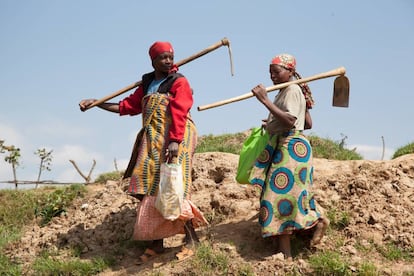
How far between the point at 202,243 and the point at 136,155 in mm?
1066

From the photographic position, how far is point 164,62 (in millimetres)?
5355

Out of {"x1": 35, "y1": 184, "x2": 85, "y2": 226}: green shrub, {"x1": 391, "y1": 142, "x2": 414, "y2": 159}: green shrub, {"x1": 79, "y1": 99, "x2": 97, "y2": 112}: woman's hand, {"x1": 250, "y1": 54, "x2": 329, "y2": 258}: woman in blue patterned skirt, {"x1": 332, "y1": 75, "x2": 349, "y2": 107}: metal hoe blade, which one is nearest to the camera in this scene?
{"x1": 250, "y1": 54, "x2": 329, "y2": 258}: woman in blue patterned skirt

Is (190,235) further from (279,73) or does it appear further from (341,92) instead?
(341,92)

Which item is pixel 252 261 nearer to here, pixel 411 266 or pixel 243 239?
pixel 243 239

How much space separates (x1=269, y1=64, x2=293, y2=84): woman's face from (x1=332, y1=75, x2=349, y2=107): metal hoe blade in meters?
0.54

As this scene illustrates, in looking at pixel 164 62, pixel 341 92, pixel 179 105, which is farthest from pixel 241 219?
pixel 164 62

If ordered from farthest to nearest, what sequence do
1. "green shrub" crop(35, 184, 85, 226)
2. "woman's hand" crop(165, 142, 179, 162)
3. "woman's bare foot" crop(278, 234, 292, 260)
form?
"green shrub" crop(35, 184, 85, 226) → "woman's hand" crop(165, 142, 179, 162) → "woman's bare foot" crop(278, 234, 292, 260)

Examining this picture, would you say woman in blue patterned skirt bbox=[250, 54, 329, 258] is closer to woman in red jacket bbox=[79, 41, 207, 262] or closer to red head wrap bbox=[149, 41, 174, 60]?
woman in red jacket bbox=[79, 41, 207, 262]

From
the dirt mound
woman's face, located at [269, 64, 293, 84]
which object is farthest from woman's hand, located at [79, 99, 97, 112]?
woman's face, located at [269, 64, 293, 84]

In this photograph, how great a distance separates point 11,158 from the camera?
1020 cm

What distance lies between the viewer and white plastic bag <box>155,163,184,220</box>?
505 centimetres

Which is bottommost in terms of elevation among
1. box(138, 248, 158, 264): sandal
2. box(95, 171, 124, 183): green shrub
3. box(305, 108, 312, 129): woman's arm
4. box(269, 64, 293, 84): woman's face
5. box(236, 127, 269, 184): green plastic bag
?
box(138, 248, 158, 264): sandal

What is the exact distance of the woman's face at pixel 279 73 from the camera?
5.05 metres

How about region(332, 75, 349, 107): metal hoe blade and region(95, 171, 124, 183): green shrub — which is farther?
region(95, 171, 124, 183): green shrub
